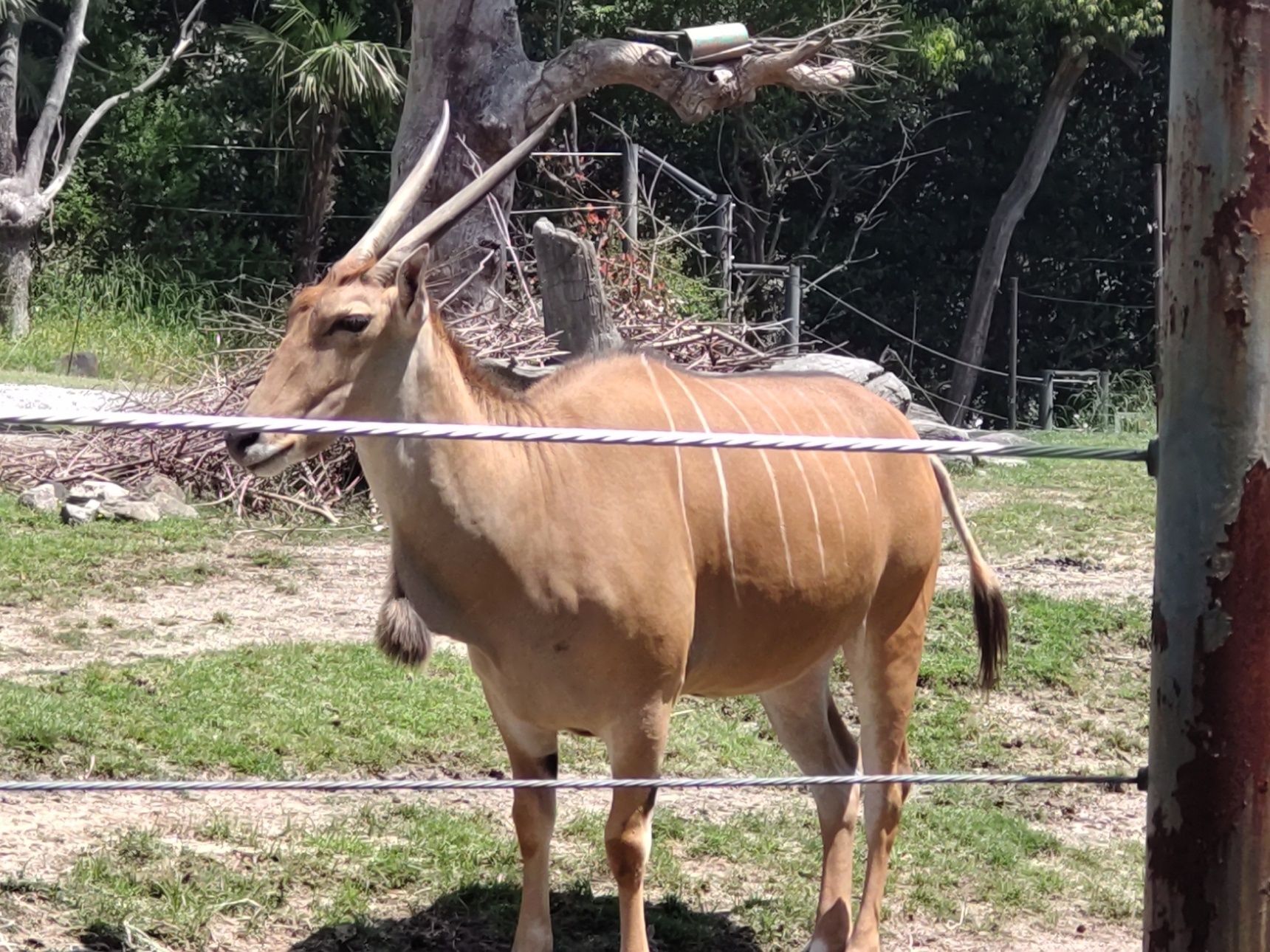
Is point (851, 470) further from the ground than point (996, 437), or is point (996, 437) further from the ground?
point (851, 470)

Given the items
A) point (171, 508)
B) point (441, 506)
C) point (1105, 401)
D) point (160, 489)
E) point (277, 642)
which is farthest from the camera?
point (1105, 401)

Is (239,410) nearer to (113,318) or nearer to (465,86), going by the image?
(465,86)

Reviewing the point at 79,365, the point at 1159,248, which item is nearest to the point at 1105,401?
the point at 1159,248

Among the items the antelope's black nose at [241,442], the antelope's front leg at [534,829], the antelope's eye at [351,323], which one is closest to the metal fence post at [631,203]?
the antelope's front leg at [534,829]

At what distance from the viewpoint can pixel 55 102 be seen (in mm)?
14797

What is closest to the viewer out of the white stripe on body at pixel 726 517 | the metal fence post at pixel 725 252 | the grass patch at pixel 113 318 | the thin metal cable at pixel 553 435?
the thin metal cable at pixel 553 435

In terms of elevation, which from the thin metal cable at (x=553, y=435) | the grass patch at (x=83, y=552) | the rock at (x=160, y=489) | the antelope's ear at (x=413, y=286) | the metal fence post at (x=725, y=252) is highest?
the metal fence post at (x=725, y=252)

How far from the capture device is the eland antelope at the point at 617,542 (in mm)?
3189

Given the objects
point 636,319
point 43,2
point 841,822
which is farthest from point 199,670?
point 43,2

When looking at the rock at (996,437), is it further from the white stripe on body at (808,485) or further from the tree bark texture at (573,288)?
the white stripe on body at (808,485)

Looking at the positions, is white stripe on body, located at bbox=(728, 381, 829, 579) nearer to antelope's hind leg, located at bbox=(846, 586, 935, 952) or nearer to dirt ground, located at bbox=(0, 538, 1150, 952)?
antelope's hind leg, located at bbox=(846, 586, 935, 952)

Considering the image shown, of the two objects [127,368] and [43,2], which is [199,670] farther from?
[43,2]

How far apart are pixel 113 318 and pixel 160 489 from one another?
6.81m

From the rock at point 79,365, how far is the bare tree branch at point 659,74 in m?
4.17
